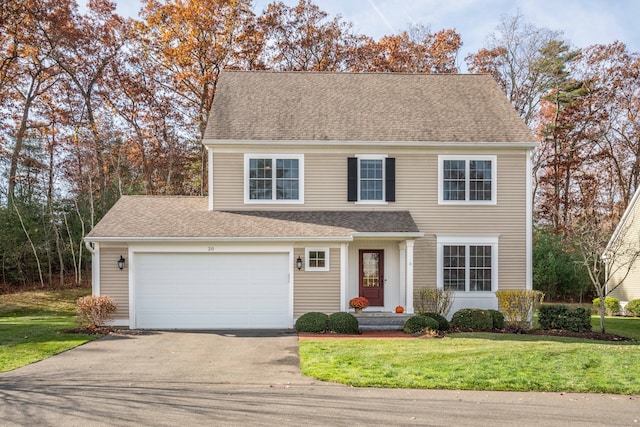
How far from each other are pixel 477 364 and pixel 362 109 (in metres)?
10.5

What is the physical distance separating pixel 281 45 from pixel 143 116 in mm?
8293

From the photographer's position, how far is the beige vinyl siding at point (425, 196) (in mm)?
16719

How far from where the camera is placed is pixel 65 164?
28000 mm

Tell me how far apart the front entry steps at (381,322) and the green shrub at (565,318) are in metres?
3.84

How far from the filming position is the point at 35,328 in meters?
15.2

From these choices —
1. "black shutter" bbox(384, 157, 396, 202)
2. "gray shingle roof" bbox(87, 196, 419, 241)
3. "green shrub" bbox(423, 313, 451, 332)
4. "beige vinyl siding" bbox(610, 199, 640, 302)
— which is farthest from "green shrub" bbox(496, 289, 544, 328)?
"beige vinyl siding" bbox(610, 199, 640, 302)

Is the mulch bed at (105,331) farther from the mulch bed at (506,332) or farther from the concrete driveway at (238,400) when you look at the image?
the mulch bed at (506,332)

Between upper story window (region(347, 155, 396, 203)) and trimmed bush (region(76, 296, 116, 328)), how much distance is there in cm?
745

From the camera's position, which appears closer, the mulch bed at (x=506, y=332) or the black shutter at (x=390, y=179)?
the mulch bed at (x=506, y=332)

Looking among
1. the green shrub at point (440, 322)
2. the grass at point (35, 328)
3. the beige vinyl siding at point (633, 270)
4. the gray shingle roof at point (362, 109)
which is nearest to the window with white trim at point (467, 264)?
the green shrub at point (440, 322)

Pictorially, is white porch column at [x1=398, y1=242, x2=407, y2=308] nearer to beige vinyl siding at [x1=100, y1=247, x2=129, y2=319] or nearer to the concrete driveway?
the concrete driveway

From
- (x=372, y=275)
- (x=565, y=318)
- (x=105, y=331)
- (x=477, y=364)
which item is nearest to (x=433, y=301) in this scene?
(x=372, y=275)

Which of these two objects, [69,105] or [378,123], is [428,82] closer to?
[378,123]

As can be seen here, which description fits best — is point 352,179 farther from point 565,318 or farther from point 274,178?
point 565,318
